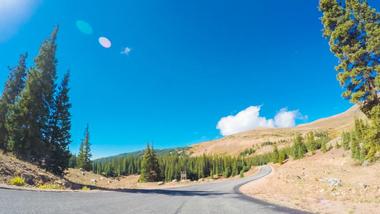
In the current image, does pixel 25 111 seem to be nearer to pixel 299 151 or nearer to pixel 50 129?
pixel 50 129

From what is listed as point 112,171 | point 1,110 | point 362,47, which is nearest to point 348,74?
point 362,47

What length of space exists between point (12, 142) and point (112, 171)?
4732 inches

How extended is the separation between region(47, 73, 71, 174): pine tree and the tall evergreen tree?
3158 cm

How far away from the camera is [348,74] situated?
18.2 meters

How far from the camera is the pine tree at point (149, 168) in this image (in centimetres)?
6376

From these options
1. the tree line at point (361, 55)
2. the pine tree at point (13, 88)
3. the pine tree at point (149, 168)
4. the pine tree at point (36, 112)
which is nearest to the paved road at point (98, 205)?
A: the tree line at point (361, 55)

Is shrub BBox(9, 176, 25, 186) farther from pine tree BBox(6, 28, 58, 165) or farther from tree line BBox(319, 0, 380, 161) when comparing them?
tree line BBox(319, 0, 380, 161)

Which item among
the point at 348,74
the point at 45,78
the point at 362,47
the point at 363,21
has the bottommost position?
the point at 348,74

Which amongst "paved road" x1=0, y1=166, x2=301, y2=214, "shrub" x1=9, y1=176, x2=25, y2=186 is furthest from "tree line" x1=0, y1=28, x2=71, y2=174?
"paved road" x1=0, y1=166, x2=301, y2=214

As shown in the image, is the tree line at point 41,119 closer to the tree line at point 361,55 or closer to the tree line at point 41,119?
the tree line at point 41,119

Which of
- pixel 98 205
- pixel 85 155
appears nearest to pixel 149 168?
pixel 85 155

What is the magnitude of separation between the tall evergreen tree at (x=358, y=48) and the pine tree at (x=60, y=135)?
31581 mm

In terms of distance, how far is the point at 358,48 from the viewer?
18.0 meters

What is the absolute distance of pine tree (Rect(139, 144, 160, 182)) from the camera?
6376cm
